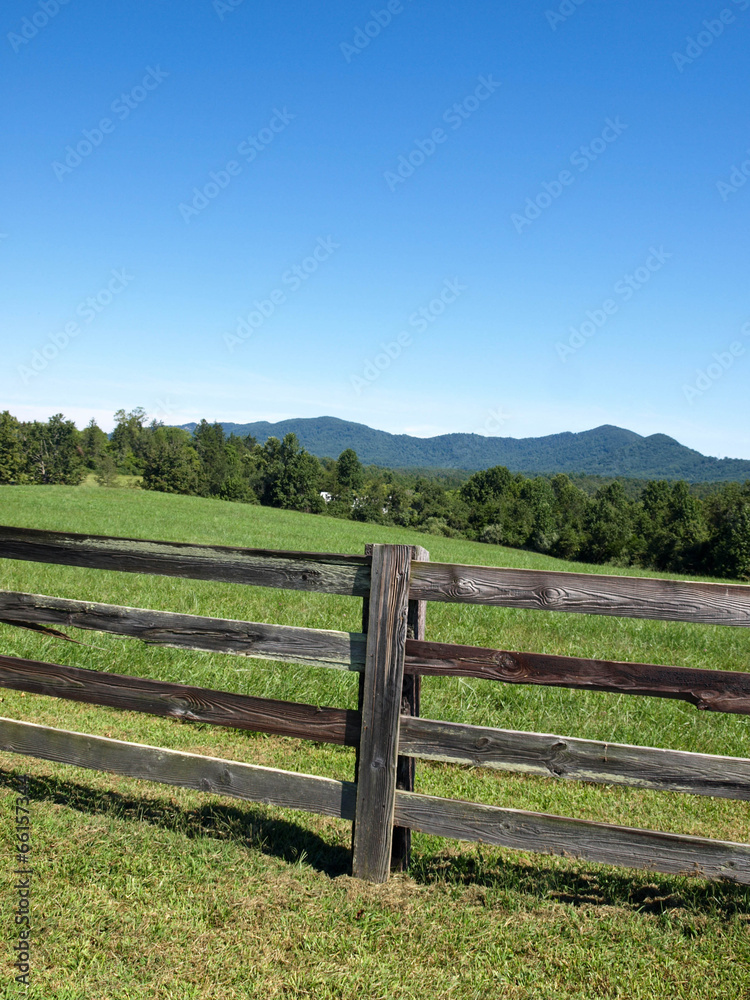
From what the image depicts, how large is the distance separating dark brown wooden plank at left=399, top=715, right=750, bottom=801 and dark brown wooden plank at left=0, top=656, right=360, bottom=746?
413 millimetres

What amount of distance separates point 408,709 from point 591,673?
36.1 inches

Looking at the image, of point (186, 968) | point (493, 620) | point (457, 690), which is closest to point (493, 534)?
point (493, 620)

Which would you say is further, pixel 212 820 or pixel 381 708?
pixel 212 820

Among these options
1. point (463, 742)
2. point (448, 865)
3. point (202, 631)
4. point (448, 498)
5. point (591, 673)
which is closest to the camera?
point (591, 673)

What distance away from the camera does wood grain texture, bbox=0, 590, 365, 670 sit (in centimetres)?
340

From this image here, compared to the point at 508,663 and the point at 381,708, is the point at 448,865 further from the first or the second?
the point at 508,663

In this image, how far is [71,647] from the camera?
24.0 ft

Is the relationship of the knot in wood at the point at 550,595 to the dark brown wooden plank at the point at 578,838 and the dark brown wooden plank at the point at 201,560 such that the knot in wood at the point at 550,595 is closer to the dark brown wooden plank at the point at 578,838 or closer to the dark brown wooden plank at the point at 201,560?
the dark brown wooden plank at the point at 201,560

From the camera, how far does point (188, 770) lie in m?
3.61

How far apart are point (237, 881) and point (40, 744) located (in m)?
1.53

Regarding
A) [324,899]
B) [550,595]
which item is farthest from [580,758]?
[324,899]

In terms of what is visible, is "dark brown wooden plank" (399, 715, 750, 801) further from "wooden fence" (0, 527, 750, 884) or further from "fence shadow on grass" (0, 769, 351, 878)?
"fence shadow on grass" (0, 769, 351, 878)

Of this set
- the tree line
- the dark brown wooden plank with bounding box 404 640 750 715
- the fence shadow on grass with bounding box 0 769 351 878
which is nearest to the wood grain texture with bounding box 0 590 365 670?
the dark brown wooden plank with bounding box 404 640 750 715

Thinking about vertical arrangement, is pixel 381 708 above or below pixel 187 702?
above
